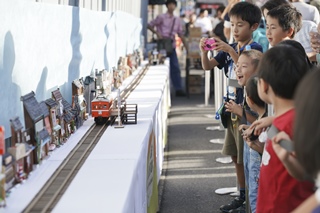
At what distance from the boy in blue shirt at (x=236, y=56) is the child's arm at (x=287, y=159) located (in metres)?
2.52

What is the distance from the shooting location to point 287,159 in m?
2.43

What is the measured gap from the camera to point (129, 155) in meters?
3.71

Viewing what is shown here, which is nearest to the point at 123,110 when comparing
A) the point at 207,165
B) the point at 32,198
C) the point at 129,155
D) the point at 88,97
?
the point at 88,97

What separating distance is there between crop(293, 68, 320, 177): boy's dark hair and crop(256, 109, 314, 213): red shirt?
755 millimetres

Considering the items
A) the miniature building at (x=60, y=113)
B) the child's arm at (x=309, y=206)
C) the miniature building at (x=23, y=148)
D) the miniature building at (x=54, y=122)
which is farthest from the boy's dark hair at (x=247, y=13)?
the child's arm at (x=309, y=206)

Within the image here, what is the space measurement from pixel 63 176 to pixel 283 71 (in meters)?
1.20

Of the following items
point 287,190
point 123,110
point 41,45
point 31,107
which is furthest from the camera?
point 123,110

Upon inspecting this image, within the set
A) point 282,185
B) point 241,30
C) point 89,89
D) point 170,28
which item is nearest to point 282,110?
point 282,185

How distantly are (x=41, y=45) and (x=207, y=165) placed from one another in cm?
368

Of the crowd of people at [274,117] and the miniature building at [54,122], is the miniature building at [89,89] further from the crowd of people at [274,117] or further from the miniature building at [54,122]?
the miniature building at [54,122]

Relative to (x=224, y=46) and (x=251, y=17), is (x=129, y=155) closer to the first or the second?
(x=224, y=46)

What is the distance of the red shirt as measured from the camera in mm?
2723

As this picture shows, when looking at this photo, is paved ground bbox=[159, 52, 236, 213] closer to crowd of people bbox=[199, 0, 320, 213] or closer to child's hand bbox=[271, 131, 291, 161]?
crowd of people bbox=[199, 0, 320, 213]

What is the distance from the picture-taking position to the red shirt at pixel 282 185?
2.72m
